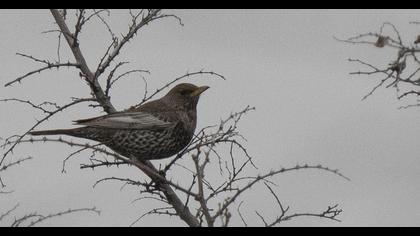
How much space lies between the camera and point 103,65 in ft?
32.1

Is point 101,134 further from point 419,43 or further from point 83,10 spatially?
point 419,43

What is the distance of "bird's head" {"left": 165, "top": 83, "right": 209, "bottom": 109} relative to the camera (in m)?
12.3

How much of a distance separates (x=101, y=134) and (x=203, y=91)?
1.88 metres

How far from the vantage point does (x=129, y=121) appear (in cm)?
1116

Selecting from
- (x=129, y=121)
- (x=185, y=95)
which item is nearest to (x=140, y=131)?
(x=129, y=121)

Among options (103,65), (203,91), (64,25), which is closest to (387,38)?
(103,65)

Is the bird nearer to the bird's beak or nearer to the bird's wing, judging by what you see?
the bird's wing

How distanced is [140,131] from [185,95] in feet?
4.54

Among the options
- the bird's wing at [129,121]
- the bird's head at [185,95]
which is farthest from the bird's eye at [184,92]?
the bird's wing at [129,121]

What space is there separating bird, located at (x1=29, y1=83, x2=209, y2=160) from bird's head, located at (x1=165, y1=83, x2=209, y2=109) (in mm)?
433

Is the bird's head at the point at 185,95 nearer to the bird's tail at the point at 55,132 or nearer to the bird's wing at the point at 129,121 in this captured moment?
the bird's wing at the point at 129,121

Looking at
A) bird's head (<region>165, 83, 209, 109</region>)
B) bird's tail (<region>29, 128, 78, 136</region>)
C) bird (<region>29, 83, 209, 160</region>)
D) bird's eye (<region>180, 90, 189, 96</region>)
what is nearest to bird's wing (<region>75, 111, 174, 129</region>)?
bird (<region>29, 83, 209, 160</region>)

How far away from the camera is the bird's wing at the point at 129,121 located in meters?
10.9
